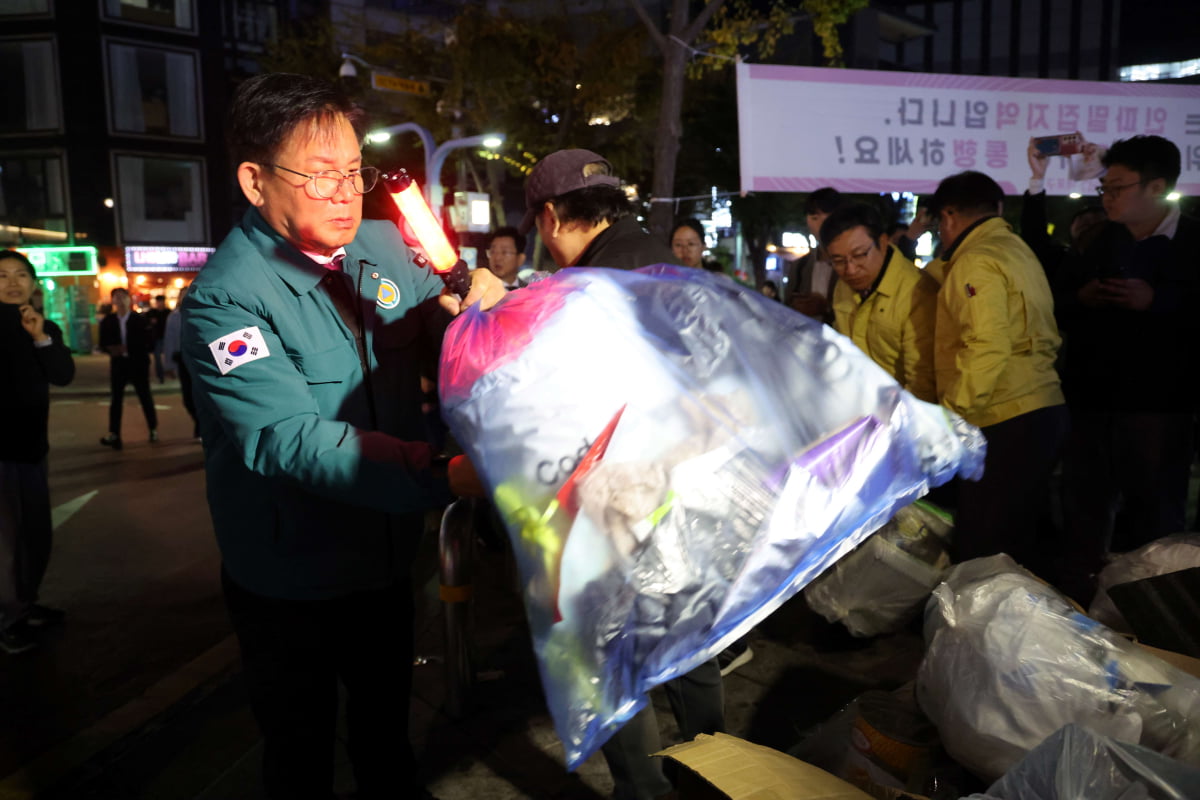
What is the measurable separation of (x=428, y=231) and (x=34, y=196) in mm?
33755

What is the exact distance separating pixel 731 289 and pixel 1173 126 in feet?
20.7

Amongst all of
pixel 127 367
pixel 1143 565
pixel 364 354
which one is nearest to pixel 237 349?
pixel 364 354

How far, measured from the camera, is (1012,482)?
318 centimetres

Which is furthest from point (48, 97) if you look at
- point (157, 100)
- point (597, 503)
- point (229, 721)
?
point (597, 503)

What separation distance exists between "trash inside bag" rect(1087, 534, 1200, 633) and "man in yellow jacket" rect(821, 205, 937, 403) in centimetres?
124

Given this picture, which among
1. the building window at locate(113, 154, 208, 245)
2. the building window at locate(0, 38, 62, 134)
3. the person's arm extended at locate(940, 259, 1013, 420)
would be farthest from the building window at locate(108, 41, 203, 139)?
the person's arm extended at locate(940, 259, 1013, 420)

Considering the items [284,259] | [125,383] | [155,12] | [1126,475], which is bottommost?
[125,383]

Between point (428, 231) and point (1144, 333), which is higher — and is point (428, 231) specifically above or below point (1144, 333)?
above

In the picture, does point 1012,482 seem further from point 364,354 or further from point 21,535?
point 21,535

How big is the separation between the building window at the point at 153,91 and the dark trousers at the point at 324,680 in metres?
33.2

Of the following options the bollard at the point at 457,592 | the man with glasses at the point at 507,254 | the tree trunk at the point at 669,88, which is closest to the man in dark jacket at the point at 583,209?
the bollard at the point at 457,592

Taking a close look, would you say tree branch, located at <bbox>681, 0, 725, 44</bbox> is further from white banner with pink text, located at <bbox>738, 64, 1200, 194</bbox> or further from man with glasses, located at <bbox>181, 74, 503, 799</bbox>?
man with glasses, located at <bbox>181, 74, 503, 799</bbox>

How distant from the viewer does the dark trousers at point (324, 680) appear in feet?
6.14

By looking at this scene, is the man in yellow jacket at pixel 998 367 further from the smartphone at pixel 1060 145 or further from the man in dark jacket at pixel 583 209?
the smartphone at pixel 1060 145
